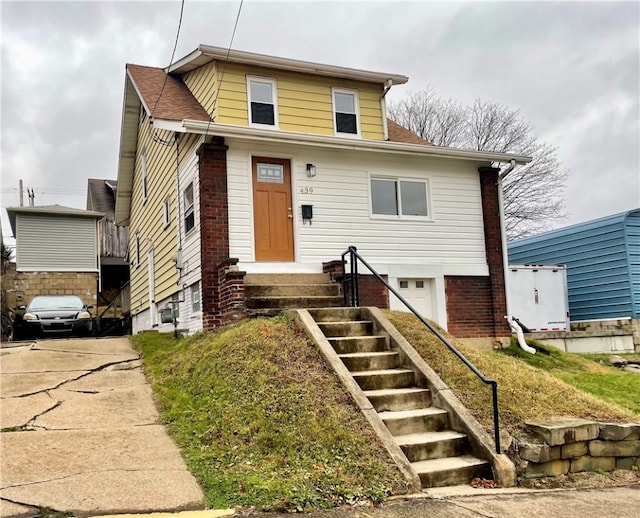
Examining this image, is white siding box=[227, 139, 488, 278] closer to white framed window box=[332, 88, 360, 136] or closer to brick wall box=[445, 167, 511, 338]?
brick wall box=[445, 167, 511, 338]

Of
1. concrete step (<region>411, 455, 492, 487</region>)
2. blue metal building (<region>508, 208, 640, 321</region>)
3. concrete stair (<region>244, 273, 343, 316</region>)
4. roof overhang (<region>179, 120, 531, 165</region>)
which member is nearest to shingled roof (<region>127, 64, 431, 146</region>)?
roof overhang (<region>179, 120, 531, 165</region>)

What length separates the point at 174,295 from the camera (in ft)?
43.1

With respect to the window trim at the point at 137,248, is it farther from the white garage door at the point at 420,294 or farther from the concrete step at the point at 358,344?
the concrete step at the point at 358,344

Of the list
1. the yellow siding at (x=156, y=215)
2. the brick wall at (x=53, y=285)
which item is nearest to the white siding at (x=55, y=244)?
the brick wall at (x=53, y=285)

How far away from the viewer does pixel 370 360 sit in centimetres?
709

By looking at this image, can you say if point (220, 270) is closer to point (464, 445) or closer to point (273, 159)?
point (273, 159)

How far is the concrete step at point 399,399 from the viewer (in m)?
6.22

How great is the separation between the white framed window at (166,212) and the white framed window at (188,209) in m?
1.62

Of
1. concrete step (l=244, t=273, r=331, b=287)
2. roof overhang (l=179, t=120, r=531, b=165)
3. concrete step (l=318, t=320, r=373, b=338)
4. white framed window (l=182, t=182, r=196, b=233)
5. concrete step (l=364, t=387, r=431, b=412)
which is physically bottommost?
concrete step (l=364, t=387, r=431, b=412)

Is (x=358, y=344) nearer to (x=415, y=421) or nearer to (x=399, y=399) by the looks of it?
(x=399, y=399)

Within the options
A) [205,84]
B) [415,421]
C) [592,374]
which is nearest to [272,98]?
[205,84]

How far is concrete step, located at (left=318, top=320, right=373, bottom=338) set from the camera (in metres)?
7.86

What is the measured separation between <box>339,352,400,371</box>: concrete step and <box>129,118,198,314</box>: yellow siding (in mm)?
6171

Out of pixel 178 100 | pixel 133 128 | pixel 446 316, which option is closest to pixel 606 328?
pixel 446 316
